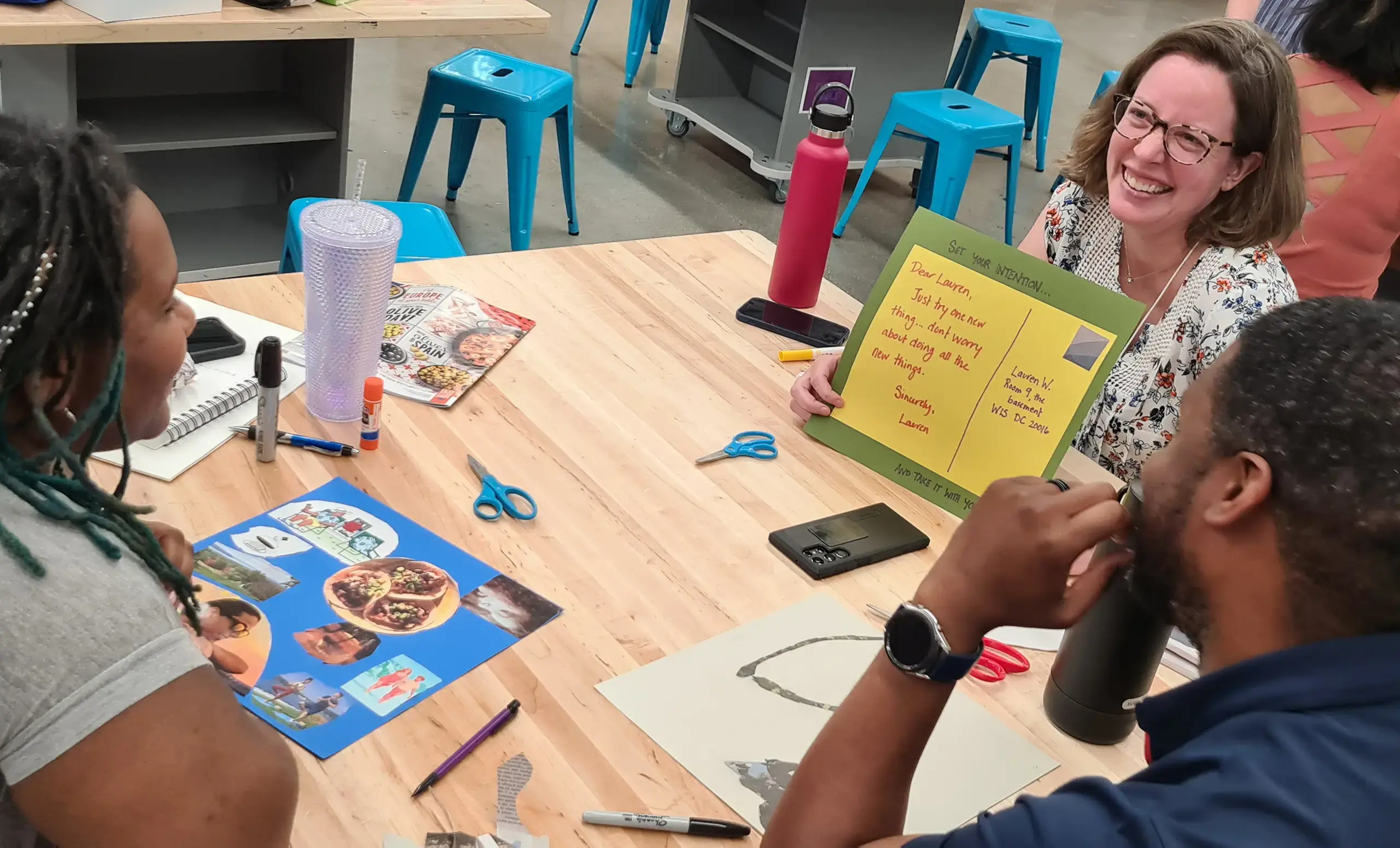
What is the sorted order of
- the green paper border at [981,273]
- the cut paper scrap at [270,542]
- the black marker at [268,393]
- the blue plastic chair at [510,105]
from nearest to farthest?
the cut paper scrap at [270,542] < the black marker at [268,393] < the green paper border at [981,273] < the blue plastic chair at [510,105]

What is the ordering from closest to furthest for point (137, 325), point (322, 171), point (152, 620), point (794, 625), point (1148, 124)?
point (152, 620) → point (137, 325) → point (794, 625) → point (1148, 124) → point (322, 171)

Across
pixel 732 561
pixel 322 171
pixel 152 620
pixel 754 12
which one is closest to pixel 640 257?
pixel 732 561

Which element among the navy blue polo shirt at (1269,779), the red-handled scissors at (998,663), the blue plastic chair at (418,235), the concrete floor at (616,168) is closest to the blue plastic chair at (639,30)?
the concrete floor at (616,168)

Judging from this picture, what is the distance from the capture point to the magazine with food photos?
156 cm

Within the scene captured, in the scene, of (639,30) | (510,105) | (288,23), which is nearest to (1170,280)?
(288,23)

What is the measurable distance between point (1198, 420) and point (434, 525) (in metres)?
0.78

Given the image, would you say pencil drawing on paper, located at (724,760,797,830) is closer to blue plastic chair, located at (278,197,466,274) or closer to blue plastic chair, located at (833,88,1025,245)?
blue plastic chair, located at (278,197,466,274)

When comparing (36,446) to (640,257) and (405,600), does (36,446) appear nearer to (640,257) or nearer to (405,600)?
(405,600)

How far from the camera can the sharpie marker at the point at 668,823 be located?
0.98 metres

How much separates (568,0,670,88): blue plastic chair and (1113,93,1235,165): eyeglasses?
3889 mm

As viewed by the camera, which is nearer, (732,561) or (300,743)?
(300,743)

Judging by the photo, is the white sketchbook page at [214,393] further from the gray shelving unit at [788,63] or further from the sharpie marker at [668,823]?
the gray shelving unit at [788,63]

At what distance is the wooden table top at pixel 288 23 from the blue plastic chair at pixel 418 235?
18.3 inches

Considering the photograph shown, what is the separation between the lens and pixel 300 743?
1.00m
